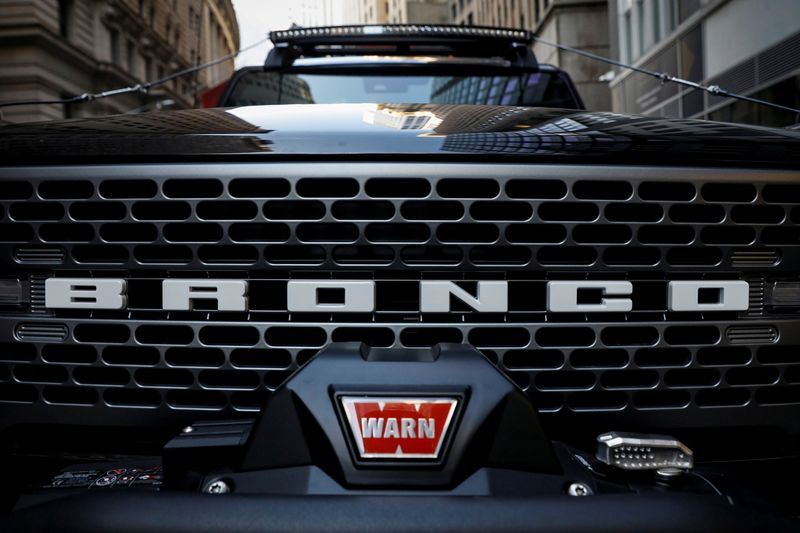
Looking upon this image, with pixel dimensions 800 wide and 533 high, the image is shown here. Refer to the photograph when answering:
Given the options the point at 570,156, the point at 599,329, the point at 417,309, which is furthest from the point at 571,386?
the point at 570,156

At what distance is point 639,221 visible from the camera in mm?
1628

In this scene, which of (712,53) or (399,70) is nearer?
(399,70)

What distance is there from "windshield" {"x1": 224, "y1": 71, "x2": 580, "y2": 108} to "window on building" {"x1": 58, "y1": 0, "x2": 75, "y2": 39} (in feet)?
100

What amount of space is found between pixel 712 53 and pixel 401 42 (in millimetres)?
14437

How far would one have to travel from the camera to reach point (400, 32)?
3578 mm

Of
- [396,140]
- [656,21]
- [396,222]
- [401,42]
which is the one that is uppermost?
[656,21]

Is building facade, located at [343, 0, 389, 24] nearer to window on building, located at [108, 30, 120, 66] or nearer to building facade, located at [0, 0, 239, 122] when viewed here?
building facade, located at [0, 0, 239, 122]

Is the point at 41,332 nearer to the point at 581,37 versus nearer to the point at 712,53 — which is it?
the point at 712,53

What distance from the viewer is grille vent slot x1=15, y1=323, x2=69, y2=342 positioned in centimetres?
164

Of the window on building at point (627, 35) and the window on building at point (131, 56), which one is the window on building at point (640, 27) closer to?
the window on building at point (627, 35)

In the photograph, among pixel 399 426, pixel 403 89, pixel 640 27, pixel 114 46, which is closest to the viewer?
pixel 399 426

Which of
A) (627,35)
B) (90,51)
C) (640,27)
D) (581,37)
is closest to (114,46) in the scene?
(90,51)

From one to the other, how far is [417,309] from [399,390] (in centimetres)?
30

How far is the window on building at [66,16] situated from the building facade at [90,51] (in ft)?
0.12
